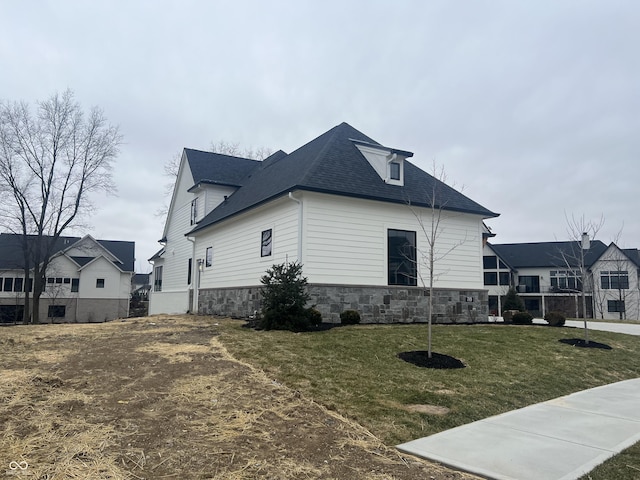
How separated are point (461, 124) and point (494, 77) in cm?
424

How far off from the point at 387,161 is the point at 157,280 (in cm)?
1909

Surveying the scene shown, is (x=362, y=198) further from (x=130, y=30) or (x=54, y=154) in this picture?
(x=54, y=154)

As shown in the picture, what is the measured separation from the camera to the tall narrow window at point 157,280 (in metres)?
28.0

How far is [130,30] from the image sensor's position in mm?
12016

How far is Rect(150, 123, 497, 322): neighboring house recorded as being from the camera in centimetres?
1340

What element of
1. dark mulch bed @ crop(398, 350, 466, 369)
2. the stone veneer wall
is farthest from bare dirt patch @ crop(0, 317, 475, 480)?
the stone veneer wall

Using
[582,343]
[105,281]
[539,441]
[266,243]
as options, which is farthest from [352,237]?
[105,281]

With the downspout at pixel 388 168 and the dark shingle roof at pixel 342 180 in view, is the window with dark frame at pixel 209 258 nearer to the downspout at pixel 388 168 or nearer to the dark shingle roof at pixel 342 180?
the dark shingle roof at pixel 342 180

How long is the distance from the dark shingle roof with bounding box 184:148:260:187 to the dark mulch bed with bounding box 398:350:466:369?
16.4m

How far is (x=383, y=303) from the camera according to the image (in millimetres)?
14125

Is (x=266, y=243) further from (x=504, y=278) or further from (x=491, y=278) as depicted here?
(x=504, y=278)

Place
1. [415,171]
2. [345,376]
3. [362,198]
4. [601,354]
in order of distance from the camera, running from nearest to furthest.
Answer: [345,376]
[601,354]
[362,198]
[415,171]

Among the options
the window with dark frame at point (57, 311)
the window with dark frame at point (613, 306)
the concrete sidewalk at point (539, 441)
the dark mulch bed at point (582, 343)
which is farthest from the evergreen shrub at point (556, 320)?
the window with dark frame at point (57, 311)

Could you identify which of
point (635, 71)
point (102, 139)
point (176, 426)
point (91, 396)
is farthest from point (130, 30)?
point (102, 139)
